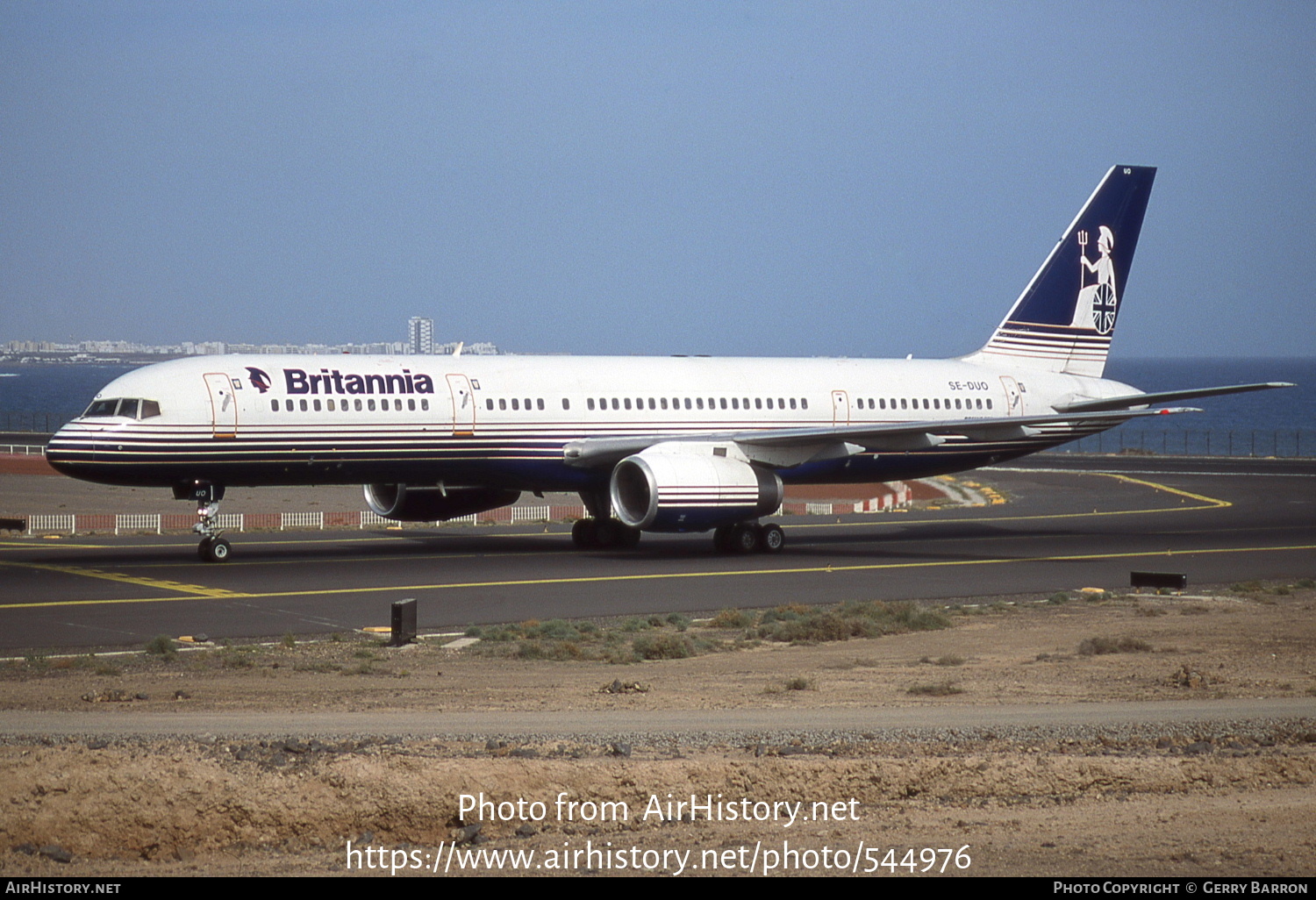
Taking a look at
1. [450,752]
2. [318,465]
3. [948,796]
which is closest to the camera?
[948,796]

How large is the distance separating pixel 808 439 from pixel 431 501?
9.70 m

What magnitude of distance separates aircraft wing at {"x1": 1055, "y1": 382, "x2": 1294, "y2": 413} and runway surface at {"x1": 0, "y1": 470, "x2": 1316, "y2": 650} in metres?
3.72

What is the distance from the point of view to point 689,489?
34.2 meters

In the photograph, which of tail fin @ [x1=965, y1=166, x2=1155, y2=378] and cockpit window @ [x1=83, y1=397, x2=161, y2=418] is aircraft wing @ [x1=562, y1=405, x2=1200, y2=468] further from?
cockpit window @ [x1=83, y1=397, x2=161, y2=418]

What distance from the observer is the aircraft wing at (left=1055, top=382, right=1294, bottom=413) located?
118 ft

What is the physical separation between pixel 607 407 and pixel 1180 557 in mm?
14583

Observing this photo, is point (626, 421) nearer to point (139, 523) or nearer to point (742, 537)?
point (742, 537)

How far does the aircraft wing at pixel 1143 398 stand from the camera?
36094 millimetres

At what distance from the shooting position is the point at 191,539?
135 feet

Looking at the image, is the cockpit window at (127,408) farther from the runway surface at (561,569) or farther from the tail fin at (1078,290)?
the tail fin at (1078,290)

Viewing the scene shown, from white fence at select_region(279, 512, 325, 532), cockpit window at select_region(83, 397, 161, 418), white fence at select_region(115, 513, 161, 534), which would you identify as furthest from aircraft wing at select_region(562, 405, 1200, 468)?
white fence at select_region(115, 513, 161, 534)

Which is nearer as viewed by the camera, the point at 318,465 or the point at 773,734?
the point at 773,734
